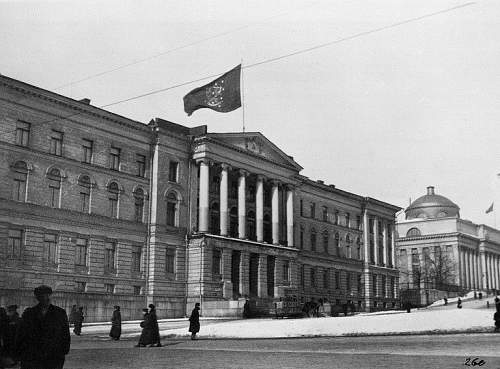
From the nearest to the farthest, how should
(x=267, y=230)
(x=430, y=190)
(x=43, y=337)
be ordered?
(x=43, y=337), (x=267, y=230), (x=430, y=190)

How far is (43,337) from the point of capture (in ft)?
26.4

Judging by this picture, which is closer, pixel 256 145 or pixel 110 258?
pixel 110 258

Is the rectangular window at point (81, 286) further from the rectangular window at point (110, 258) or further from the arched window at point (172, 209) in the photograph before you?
the arched window at point (172, 209)

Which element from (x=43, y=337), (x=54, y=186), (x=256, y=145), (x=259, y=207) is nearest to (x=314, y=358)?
(x=43, y=337)

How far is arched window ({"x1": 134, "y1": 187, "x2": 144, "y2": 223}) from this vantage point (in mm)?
51750

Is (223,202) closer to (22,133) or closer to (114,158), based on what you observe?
(114,158)

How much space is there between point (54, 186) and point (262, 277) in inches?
844

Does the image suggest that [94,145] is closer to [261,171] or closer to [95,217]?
[95,217]

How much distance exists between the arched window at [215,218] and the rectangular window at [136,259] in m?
7.99

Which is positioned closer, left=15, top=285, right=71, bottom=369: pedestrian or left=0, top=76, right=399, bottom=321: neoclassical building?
left=15, top=285, right=71, bottom=369: pedestrian

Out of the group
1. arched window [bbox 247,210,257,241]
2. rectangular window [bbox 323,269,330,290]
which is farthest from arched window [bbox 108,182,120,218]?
rectangular window [bbox 323,269,330,290]

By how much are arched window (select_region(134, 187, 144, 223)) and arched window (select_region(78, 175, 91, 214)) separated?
14.7 feet

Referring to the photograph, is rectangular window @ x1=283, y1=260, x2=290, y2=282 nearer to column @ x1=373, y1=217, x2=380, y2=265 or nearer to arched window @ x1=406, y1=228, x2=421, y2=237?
column @ x1=373, y1=217, x2=380, y2=265

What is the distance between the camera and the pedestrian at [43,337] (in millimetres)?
8023
